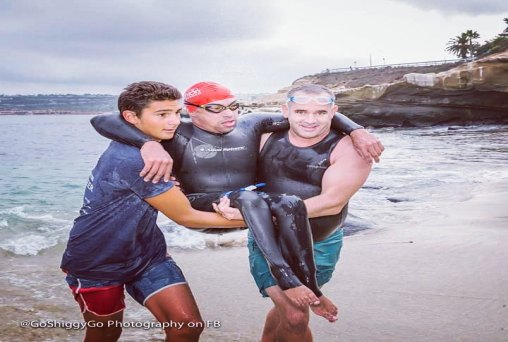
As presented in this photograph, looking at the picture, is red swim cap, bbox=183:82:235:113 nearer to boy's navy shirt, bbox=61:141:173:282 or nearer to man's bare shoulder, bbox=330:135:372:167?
boy's navy shirt, bbox=61:141:173:282

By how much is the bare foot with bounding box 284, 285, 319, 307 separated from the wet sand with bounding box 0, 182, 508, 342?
1549mm

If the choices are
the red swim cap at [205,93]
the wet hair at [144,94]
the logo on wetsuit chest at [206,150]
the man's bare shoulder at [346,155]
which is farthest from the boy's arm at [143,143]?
the man's bare shoulder at [346,155]

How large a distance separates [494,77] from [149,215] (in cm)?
2567

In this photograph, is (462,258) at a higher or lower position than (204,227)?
lower

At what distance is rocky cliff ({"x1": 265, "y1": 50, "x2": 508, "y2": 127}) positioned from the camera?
85.6 feet

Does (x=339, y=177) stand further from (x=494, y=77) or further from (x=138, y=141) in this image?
(x=494, y=77)

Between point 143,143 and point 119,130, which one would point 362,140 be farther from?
point 119,130

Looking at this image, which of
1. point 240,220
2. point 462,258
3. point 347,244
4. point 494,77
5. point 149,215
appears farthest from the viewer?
point 494,77

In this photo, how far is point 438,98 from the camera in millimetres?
30094

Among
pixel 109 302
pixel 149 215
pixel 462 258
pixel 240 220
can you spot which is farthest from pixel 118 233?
pixel 462 258

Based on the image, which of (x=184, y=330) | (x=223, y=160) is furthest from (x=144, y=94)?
(x=184, y=330)

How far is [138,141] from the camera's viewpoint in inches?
115

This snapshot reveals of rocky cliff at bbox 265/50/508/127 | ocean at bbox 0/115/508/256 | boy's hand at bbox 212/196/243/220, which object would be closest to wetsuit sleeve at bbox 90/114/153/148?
boy's hand at bbox 212/196/243/220

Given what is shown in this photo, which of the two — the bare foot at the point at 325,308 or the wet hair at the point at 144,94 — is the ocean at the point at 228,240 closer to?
the bare foot at the point at 325,308
